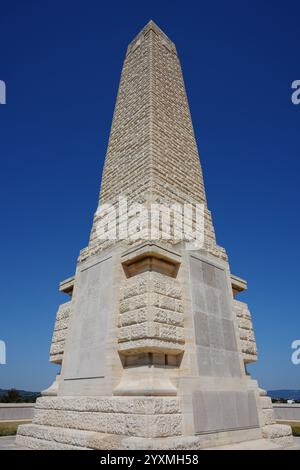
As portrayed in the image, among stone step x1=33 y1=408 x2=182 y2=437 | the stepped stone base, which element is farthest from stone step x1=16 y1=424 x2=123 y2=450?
stone step x1=33 y1=408 x2=182 y2=437

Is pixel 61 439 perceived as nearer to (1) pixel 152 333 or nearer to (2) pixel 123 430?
(2) pixel 123 430

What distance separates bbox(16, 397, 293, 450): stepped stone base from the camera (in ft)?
15.7

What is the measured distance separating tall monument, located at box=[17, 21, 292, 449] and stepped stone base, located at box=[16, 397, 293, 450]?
0.02 m

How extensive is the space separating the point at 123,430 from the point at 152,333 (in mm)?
1553

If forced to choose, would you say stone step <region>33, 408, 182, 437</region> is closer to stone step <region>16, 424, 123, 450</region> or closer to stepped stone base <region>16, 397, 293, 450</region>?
stepped stone base <region>16, 397, 293, 450</region>

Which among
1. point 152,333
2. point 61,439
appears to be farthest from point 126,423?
point 61,439

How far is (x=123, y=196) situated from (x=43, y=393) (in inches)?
209

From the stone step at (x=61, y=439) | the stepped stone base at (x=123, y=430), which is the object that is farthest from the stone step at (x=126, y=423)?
the stone step at (x=61, y=439)

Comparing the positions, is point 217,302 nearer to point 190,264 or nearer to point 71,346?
point 190,264

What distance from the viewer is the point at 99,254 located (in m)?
7.90

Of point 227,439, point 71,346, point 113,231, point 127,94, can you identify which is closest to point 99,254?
point 113,231

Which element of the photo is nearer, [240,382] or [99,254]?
[240,382]

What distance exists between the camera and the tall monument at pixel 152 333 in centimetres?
537

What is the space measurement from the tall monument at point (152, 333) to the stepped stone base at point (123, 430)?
0.02 meters
